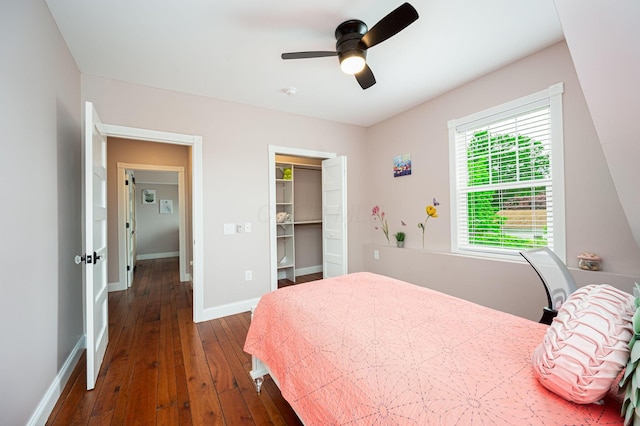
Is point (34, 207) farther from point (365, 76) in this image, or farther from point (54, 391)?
point (365, 76)

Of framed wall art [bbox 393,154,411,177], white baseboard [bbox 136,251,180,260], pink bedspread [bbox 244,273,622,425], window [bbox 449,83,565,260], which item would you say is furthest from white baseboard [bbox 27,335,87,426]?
white baseboard [bbox 136,251,180,260]

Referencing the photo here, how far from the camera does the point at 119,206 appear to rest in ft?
13.5

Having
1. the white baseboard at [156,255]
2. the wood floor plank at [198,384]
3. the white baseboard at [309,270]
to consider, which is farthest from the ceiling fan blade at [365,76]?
the white baseboard at [156,255]

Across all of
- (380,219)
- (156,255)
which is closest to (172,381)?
(380,219)

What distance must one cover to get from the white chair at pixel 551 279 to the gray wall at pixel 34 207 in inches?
117

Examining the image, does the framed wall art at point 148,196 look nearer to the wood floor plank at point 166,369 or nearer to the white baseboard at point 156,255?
the white baseboard at point 156,255

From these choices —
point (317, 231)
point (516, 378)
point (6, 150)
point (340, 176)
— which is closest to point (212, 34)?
point (6, 150)

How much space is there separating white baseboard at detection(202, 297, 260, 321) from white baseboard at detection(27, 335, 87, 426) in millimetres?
1098

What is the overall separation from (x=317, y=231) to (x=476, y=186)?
3033 mm

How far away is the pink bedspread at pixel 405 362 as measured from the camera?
0.75m

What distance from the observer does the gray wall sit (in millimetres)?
1272

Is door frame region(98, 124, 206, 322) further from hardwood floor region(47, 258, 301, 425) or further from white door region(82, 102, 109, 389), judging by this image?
white door region(82, 102, 109, 389)

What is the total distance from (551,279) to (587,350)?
1.27m

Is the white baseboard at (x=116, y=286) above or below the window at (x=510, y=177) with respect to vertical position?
below
